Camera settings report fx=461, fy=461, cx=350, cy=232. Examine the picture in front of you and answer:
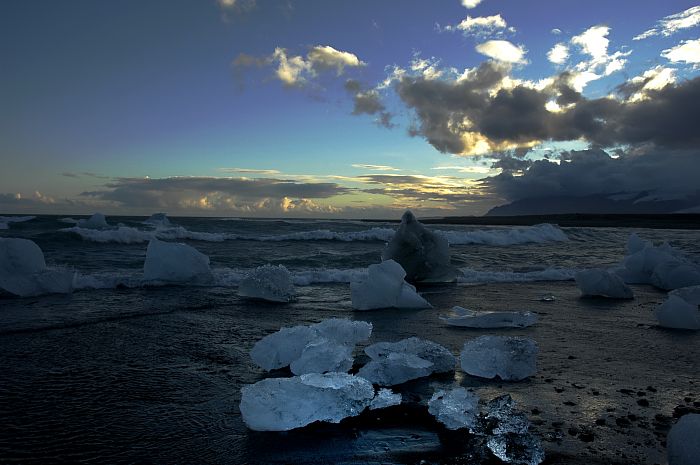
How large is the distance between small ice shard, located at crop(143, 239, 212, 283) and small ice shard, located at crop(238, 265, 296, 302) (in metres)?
1.61

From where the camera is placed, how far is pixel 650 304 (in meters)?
6.99

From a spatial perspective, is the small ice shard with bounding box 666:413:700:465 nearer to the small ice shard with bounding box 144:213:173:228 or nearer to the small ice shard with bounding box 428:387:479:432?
the small ice shard with bounding box 428:387:479:432

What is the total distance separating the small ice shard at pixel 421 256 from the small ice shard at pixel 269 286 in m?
3.37

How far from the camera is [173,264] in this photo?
323 inches

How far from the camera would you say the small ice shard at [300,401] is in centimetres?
257

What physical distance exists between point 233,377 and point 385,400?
47.5 inches

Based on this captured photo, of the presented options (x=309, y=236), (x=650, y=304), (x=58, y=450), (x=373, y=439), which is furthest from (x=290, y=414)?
(x=309, y=236)

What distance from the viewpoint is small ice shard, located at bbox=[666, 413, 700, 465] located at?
2027 millimetres

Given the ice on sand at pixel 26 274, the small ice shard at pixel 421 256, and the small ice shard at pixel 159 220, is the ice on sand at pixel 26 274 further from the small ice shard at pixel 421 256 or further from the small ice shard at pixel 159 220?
the small ice shard at pixel 159 220

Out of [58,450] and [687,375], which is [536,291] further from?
[58,450]

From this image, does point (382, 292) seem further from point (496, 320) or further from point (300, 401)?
point (300, 401)

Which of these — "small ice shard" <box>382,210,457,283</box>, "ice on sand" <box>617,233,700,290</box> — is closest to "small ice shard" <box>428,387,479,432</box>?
"small ice shard" <box>382,210,457,283</box>

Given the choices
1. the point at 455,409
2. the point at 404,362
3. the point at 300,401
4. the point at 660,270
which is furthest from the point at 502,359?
the point at 660,270

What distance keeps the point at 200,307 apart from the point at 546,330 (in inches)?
172
